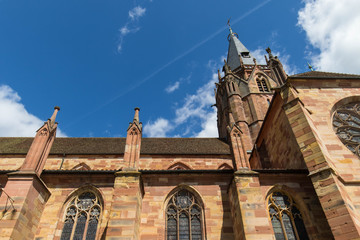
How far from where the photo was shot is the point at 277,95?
1122 centimetres

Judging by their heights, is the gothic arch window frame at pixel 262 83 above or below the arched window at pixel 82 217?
above

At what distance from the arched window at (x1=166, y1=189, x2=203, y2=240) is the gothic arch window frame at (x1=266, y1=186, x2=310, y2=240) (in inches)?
99.7

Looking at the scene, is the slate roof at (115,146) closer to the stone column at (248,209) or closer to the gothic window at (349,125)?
the gothic window at (349,125)

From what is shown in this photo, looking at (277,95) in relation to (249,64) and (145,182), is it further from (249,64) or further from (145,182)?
(249,64)

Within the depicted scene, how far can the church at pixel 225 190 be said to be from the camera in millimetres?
7422

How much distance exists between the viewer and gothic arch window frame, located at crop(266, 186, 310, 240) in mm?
7816

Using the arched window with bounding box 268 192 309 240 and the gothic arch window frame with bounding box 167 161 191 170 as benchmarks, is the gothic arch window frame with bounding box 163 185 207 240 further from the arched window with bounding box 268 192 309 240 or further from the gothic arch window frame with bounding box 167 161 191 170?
the gothic arch window frame with bounding box 167 161 191 170

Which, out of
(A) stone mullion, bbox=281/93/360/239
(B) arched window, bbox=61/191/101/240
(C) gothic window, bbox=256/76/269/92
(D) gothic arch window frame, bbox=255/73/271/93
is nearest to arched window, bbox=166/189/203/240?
(B) arched window, bbox=61/191/101/240

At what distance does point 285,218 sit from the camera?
8.12 meters

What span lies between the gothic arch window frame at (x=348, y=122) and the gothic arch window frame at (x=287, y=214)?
121 inches

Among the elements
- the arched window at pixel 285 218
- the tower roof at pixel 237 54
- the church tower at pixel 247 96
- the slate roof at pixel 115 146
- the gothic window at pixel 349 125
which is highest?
the tower roof at pixel 237 54

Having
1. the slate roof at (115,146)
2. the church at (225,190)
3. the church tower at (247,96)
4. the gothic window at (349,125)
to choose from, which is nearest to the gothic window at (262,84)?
the church tower at (247,96)

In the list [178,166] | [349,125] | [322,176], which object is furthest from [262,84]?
[322,176]

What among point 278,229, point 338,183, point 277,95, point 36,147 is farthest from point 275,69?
point 36,147
